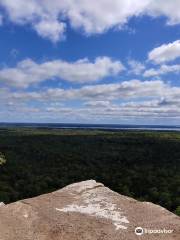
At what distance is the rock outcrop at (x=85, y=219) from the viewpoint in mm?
9031

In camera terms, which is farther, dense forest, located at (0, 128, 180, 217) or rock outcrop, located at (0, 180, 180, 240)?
dense forest, located at (0, 128, 180, 217)

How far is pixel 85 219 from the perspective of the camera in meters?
9.91

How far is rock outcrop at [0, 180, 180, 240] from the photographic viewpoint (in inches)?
356

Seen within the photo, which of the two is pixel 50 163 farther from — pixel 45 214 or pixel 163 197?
pixel 45 214

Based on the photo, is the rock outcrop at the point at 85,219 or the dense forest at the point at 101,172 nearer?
the rock outcrop at the point at 85,219

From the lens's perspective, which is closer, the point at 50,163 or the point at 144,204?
the point at 144,204

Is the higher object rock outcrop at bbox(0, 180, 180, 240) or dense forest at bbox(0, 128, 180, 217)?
rock outcrop at bbox(0, 180, 180, 240)

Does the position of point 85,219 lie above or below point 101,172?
above

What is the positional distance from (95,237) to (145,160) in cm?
12373

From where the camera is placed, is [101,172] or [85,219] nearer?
[85,219]

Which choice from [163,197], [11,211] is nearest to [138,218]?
[11,211]

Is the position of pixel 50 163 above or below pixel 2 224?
below

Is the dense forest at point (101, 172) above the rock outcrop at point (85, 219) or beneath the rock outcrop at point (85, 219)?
beneath

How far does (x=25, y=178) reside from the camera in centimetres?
9544
